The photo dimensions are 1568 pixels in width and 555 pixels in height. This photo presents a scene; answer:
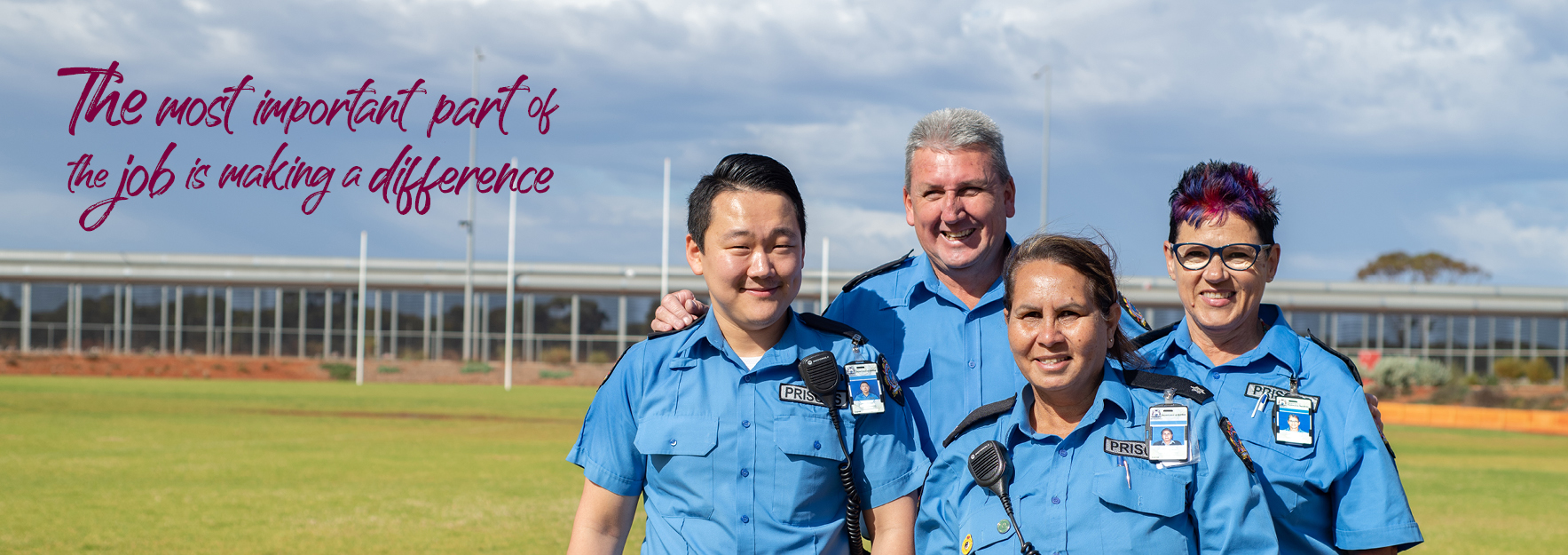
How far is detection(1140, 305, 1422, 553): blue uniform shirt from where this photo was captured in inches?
128

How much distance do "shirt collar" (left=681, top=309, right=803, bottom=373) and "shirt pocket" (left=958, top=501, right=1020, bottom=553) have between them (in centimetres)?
67

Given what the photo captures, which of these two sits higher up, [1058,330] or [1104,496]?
[1058,330]

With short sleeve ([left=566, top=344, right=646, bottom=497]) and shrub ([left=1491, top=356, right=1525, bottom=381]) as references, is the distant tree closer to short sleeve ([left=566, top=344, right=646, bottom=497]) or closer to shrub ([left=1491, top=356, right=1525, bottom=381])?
shrub ([left=1491, top=356, right=1525, bottom=381])

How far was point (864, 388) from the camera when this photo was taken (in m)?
3.20

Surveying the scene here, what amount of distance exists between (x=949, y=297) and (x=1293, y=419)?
1.19m

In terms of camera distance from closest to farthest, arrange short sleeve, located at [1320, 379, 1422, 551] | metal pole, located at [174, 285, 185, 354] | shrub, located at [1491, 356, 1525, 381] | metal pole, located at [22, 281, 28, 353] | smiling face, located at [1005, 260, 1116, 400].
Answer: smiling face, located at [1005, 260, 1116, 400]
short sleeve, located at [1320, 379, 1422, 551]
shrub, located at [1491, 356, 1525, 381]
metal pole, located at [22, 281, 28, 353]
metal pole, located at [174, 285, 185, 354]

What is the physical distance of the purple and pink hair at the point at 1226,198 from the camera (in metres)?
3.59

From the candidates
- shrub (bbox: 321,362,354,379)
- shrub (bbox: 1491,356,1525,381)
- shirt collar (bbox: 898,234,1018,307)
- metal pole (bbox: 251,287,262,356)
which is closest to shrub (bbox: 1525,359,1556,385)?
shrub (bbox: 1491,356,1525,381)

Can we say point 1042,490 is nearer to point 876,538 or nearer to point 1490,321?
point 876,538

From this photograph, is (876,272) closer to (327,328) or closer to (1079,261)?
(1079,261)

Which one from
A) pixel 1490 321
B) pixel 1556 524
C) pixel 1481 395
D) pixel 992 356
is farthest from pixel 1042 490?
pixel 1490 321

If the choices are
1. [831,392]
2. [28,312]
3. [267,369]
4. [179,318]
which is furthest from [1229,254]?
[28,312]

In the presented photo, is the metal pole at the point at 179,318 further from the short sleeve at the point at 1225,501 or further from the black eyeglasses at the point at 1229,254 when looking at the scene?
the short sleeve at the point at 1225,501

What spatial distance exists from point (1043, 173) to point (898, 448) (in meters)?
50.3
